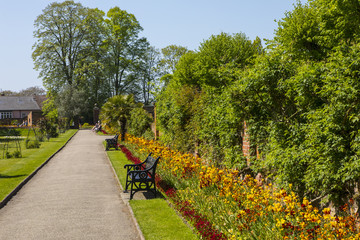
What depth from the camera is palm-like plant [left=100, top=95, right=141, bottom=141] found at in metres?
25.1

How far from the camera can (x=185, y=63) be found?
33531mm

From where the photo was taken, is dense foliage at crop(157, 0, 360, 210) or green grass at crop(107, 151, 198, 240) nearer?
dense foliage at crop(157, 0, 360, 210)

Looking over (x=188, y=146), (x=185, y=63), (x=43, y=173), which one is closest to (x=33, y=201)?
(x=43, y=173)

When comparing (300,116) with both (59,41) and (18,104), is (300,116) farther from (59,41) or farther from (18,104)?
(18,104)

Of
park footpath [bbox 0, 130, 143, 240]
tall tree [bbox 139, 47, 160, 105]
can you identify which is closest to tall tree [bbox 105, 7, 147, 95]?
tall tree [bbox 139, 47, 160, 105]

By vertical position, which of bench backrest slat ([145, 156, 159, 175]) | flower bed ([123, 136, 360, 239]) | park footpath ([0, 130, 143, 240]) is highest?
bench backrest slat ([145, 156, 159, 175])

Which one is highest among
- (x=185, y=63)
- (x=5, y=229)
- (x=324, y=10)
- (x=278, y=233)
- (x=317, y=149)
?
(x=185, y=63)

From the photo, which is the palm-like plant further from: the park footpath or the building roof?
the building roof

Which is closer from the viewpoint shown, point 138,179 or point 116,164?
point 138,179

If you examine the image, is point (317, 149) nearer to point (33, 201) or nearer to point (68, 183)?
point (33, 201)

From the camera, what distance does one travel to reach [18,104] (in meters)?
71.5

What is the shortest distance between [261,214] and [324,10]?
25.0 feet

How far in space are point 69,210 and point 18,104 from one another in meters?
70.5

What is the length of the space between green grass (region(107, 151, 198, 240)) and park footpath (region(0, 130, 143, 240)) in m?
0.18
